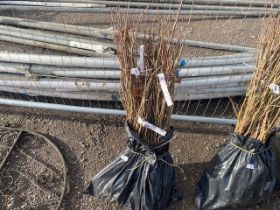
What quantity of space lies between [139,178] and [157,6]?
2.62 meters

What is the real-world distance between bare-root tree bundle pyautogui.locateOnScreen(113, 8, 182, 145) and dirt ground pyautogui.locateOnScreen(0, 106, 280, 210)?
81 centimetres

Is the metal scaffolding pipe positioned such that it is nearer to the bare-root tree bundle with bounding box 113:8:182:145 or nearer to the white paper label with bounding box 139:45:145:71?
the bare-root tree bundle with bounding box 113:8:182:145

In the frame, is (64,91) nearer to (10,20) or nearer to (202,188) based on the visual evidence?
(10,20)

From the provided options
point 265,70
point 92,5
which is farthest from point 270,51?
point 92,5

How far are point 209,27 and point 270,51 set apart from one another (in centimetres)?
222

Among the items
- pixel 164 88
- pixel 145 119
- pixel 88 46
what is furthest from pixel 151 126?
pixel 88 46

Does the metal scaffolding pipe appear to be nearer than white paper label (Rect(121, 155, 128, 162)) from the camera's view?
No

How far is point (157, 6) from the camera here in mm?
4465

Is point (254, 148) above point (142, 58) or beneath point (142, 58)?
beneath

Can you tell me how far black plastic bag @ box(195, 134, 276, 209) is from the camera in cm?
261

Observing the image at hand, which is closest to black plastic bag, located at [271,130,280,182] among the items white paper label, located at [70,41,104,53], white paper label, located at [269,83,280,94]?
white paper label, located at [269,83,280,94]

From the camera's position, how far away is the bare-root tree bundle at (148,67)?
231 centimetres

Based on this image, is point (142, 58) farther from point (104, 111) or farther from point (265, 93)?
point (104, 111)

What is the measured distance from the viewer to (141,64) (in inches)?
91.1
